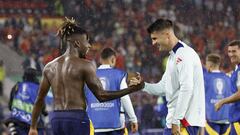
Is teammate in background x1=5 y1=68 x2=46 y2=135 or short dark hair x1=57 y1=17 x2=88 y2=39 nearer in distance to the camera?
short dark hair x1=57 y1=17 x2=88 y2=39

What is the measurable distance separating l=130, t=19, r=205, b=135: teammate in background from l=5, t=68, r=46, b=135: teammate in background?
4681 mm

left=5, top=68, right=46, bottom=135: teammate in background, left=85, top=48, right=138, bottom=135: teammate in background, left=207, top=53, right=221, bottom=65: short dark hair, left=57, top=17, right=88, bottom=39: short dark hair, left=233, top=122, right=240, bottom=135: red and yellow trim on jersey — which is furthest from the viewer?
left=5, top=68, right=46, bottom=135: teammate in background

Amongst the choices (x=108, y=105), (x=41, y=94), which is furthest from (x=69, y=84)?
(x=108, y=105)

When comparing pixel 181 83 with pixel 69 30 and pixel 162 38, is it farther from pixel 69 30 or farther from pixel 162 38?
pixel 69 30

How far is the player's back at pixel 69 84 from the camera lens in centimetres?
793

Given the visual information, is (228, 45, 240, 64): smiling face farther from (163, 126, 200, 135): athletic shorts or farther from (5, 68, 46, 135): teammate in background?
(5, 68, 46, 135): teammate in background

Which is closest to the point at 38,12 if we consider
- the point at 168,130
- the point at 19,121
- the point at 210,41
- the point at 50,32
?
the point at 50,32

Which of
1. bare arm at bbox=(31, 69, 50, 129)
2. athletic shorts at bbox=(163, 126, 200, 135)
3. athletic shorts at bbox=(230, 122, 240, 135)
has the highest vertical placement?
bare arm at bbox=(31, 69, 50, 129)

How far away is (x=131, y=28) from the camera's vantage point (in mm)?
25875

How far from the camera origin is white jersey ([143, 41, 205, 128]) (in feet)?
27.3

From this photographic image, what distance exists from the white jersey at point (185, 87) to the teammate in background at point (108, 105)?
8.25 feet

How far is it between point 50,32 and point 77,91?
16336 millimetres

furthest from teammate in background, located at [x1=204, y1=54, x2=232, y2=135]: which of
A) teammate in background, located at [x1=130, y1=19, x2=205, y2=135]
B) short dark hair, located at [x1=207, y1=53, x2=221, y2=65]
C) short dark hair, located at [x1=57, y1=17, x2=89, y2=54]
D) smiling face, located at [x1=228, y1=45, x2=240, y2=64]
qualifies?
short dark hair, located at [x1=57, y1=17, x2=89, y2=54]

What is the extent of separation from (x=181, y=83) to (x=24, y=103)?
528 cm
